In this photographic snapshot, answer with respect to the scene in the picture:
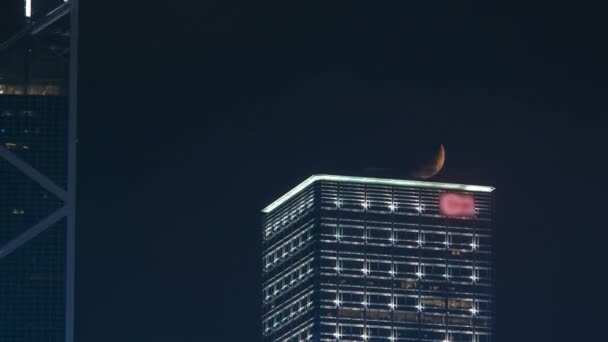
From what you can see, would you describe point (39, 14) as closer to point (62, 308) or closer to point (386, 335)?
point (62, 308)

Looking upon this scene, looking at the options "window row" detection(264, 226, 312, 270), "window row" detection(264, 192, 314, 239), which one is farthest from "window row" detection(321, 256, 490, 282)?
"window row" detection(264, 192, 314, 239)

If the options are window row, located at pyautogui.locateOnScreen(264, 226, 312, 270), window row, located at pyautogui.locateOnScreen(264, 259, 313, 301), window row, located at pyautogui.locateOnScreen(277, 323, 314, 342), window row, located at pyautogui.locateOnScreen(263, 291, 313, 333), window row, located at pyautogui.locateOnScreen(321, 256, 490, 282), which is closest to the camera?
window row, located at pyautogui.locateOnScreen(277, 323, 314, 342)

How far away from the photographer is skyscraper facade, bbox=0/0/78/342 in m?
129

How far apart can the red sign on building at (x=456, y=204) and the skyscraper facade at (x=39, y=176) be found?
3157 centimetres

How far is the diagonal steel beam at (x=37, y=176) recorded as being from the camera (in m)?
129

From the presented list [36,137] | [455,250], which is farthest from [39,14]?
[455,250]

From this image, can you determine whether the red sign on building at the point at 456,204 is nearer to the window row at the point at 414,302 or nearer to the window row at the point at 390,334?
the window row at the point at 414,302

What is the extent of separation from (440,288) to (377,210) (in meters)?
8.47

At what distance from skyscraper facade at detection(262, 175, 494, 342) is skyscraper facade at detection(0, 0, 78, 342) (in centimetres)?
1781

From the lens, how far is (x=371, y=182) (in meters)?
139

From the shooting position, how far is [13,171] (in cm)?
12912

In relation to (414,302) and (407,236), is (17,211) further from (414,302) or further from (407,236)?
(414,302)

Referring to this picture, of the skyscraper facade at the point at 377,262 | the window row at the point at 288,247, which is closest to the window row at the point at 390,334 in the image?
the skyscraper facade at the point at 377,262

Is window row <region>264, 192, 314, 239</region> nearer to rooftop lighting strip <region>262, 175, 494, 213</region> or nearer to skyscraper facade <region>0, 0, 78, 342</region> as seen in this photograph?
rooftop lighting strip <region>262, 175, 494, 213</region>
